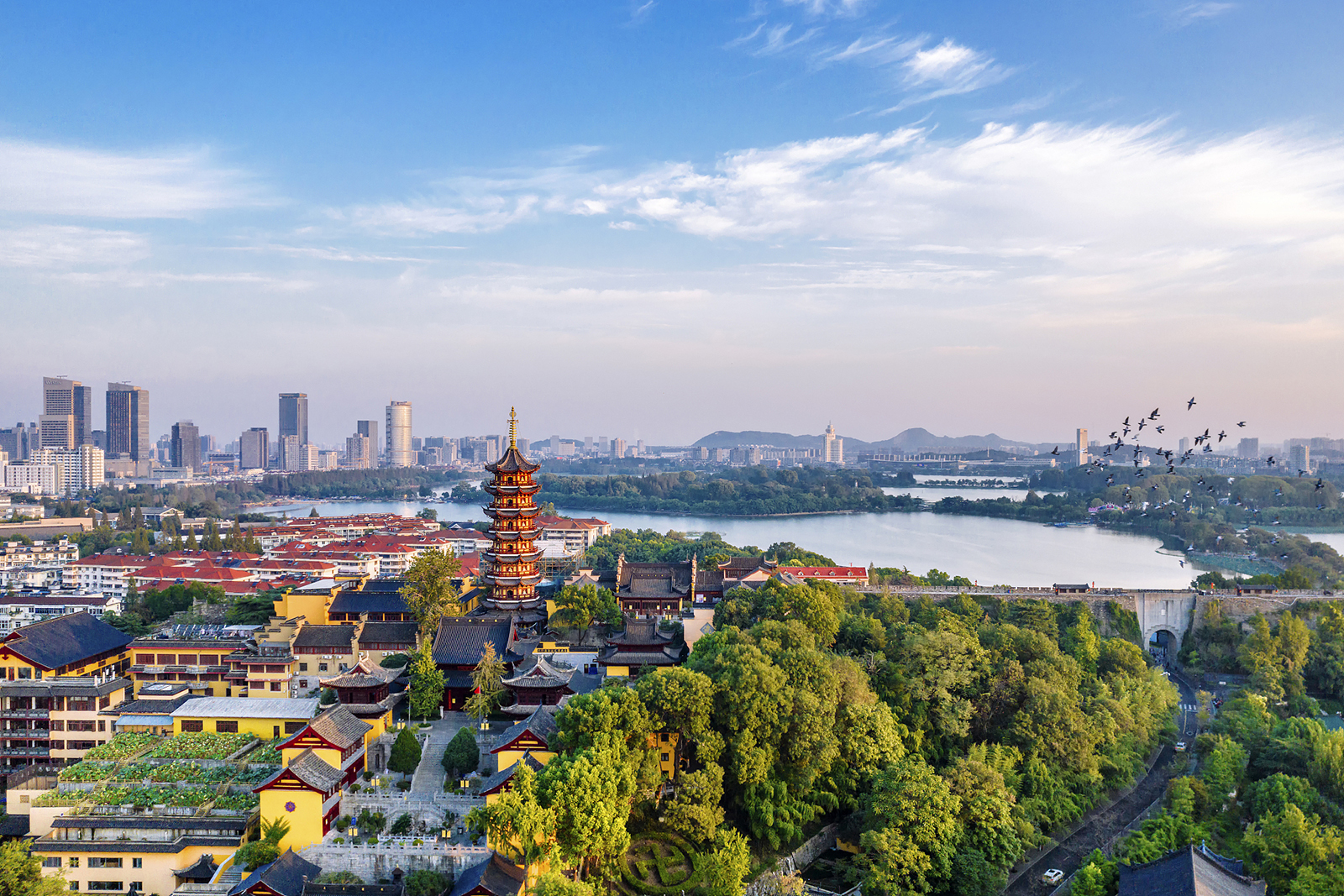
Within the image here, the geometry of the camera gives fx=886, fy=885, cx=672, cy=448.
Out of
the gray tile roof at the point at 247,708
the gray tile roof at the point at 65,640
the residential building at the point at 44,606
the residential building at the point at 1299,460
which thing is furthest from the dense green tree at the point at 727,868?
the residential building at the point at 1299,460

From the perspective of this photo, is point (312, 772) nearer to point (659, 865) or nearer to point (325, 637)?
point (659, 865)

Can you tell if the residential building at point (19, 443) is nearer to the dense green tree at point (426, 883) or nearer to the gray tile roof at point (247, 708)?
the gray tile roof at point (247, 708)

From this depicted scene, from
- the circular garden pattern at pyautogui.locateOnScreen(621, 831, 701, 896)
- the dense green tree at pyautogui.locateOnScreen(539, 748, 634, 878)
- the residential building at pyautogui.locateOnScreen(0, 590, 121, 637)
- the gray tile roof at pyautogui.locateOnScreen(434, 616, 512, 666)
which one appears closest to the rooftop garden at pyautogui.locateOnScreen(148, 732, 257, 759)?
the gray tile roof at pyautogui.locateOnScreen(434, 616, 512, 666)

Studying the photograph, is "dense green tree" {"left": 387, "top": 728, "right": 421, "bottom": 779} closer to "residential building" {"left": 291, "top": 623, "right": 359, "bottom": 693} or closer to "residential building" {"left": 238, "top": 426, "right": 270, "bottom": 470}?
"residential building" {"left": 291, "top": 623, "right": 359, "bottom": 693}

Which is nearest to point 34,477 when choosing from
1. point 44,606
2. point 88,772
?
point 44,606

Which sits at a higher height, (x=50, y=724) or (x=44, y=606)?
(x=50, y=724)

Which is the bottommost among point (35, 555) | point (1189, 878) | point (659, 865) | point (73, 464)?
point (659, 865)

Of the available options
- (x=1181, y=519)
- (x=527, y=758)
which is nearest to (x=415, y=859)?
(x=527, y=758)
